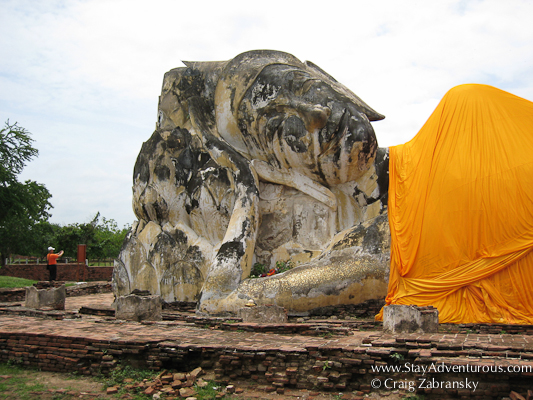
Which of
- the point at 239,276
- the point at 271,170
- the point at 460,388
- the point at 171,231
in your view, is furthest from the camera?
the point at 171,231

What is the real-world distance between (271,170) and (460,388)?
598 centimetres

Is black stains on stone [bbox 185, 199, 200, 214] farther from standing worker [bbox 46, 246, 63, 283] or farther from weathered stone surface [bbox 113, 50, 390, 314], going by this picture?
standing worker [bbox 46, 246, 63, 283]

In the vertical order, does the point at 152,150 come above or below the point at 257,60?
below

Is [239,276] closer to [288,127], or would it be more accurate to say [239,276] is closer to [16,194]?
[288,127]

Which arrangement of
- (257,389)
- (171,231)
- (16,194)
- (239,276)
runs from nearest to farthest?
(257,389), (239,276), (171,231), (16,194)

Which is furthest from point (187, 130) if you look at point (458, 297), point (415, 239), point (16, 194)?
point (16, 194)

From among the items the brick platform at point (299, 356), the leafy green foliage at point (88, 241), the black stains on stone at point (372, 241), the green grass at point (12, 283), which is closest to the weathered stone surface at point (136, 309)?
the brick platform at point (299, 356)

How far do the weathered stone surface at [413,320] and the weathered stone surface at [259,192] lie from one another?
5.40ft

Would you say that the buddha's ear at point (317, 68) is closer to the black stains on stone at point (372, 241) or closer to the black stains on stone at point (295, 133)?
the black stains on stone at point (295, 133)

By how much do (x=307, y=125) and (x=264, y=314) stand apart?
3.40 meters

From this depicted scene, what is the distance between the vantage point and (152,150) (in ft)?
36.6

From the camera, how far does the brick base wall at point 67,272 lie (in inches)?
795

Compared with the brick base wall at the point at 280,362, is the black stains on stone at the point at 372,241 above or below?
above

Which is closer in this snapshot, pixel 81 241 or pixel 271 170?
pixel 271 170
